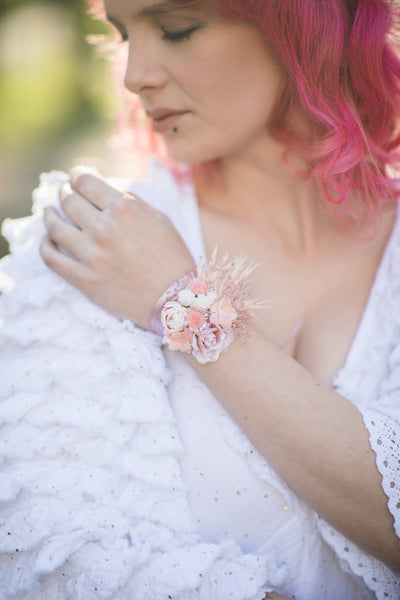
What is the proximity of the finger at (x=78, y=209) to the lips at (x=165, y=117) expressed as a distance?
1.08ft

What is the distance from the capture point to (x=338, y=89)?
4.24 feet

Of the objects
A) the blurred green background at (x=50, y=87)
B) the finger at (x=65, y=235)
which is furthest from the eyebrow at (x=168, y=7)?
the blurred green background at (x=50, y=87)

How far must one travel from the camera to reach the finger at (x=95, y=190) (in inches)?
45.3

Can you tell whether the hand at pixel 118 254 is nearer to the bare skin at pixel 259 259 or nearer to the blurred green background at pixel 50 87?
the bare skin at pixel 259 259

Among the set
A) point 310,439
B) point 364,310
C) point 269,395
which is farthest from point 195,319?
point 364,310

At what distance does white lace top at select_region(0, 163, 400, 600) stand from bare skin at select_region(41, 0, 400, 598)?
65mm

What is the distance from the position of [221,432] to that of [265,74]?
3.14 feet

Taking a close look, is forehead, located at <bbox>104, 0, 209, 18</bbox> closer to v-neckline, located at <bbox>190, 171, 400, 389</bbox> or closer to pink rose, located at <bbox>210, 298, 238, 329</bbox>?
v-neckline, located at <bbox>190, 171, 400, 389</bbox>

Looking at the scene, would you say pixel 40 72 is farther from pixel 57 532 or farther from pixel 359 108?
pixel 57 532

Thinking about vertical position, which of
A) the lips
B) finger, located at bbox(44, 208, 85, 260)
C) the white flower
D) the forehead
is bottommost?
finger, located at bbox(44, 208, 85, 260)

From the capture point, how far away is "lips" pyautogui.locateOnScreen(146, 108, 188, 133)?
4.22 ft

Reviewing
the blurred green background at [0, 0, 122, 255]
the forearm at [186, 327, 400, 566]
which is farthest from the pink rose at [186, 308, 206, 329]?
the blurred green background at [0, 0, 122, 255]

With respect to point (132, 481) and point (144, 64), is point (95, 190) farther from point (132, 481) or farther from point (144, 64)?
point (132, 481)

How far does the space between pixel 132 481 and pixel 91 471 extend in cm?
10
